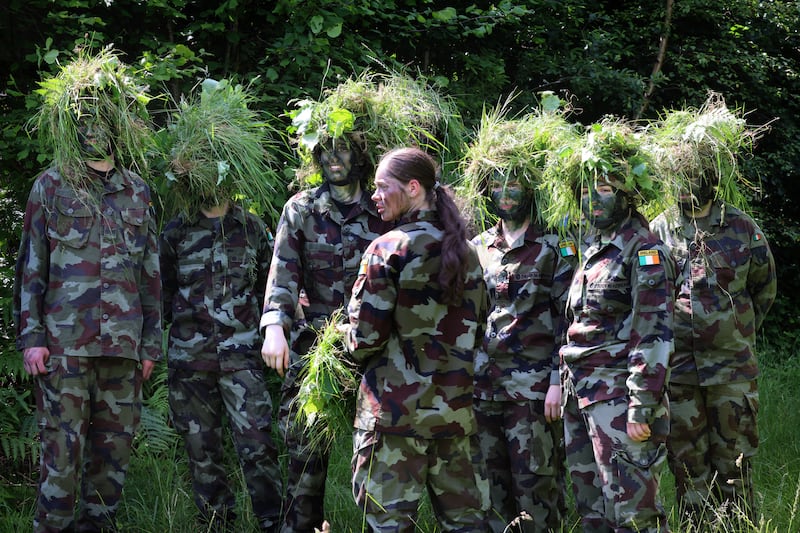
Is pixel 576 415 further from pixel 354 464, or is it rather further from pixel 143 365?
pixel 143 365

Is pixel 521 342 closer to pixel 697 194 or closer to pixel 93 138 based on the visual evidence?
pixel 697 194

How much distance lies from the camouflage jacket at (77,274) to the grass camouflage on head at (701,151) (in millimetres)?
2797

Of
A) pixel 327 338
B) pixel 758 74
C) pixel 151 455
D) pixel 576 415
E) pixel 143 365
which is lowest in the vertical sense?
pixel 758 74

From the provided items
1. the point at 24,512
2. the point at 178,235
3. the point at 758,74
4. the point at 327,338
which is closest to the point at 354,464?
the point at 327,338

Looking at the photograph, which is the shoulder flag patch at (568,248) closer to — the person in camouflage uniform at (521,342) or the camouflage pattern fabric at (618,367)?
the person in camouflage uniform at (521,342)

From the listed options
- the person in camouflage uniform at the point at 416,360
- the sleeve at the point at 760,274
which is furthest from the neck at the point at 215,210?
the sleeve at the point at 760,274

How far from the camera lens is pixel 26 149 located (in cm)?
577

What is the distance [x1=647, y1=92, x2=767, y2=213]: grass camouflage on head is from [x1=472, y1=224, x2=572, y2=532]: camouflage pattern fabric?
729 millimetres

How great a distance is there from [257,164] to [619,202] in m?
2.05

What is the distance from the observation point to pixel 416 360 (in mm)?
3627

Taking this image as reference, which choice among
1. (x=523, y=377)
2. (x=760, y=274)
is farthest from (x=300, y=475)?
(x=760, y=274)

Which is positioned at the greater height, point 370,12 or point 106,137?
point 106,137

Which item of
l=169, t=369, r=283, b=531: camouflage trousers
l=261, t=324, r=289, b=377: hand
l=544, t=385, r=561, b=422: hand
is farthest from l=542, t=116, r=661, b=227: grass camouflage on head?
l=169, t=369, r=283, b=531: camouflage trousers

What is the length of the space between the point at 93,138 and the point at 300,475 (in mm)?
1992
